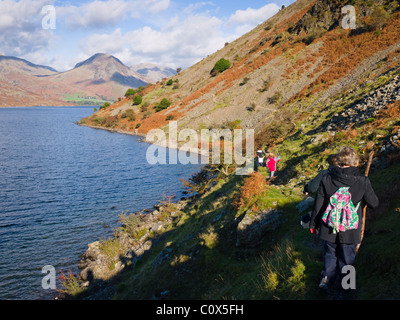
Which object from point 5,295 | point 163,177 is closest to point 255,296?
point 5,295

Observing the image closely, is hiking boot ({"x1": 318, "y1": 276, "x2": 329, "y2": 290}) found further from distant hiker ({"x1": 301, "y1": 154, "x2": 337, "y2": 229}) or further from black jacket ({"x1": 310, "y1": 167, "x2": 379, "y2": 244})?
distant hiker ({"x1": 301, "y1": 154, "x2": 337, "y2": 229})

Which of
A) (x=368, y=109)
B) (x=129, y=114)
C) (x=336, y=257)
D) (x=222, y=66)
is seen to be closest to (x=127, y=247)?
(x=336, y=257)

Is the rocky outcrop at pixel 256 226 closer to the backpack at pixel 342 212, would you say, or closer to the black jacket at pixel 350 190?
the black jacket at pixel 350 190

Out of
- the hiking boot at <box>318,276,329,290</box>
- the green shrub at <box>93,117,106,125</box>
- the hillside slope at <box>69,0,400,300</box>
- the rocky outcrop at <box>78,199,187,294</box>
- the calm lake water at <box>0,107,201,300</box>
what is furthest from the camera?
the green shrub at <box>93,117,106,125</box>

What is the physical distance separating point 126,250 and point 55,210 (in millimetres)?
11216

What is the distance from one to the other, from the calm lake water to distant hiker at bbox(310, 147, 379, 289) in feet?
53.5

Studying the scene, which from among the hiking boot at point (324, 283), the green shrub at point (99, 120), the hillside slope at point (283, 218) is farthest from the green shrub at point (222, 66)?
the hiking boot at point (324, 283)

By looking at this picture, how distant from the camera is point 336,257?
5234 millimetres

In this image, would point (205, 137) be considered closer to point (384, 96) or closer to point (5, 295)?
point (384, 96)

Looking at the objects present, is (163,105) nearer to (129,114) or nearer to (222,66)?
(129,114)

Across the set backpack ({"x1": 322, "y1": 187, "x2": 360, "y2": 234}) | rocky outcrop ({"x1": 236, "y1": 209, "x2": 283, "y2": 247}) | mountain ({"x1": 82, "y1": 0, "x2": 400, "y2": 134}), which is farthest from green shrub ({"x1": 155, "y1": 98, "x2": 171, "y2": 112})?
backpack ({"x1": 322, "y1": 187, "x2": 360, "y2": 234})

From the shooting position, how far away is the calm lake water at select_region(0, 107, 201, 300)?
55.8 feet

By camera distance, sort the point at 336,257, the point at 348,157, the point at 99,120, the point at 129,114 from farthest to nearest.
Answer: the point at 99,120 < the point at 129,114 < the point at 336,257 < the point at 348,157

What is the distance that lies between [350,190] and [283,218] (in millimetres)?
5897
